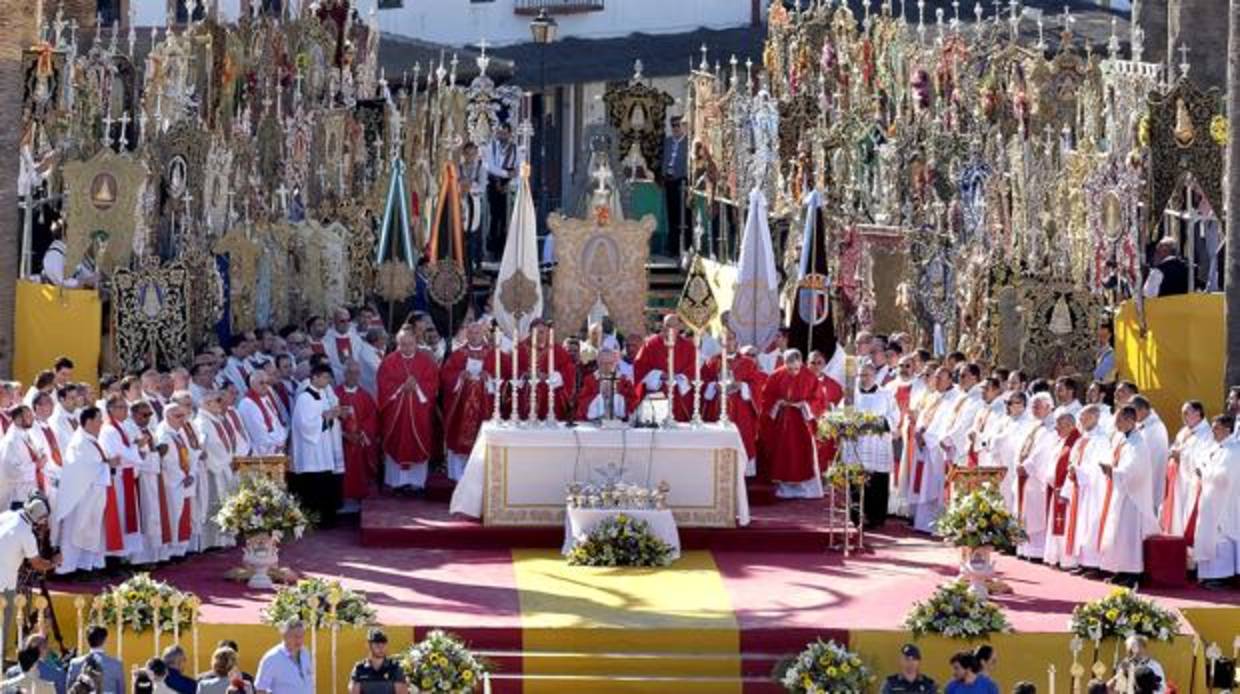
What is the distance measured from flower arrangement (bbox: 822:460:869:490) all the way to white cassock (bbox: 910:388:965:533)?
182 centimetres

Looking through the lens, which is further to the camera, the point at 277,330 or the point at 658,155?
the point at 658,155

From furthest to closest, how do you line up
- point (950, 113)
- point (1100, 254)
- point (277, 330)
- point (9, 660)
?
point (950, 113), point (277, 330), point (1100, 254), point (9, 660)

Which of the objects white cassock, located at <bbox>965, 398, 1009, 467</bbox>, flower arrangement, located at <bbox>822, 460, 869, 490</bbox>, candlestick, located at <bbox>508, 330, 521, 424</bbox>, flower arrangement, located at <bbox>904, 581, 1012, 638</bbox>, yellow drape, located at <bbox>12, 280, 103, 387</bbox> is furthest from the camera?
yellow drape, located at <bbox>12, 280, 103, 387</bbox>

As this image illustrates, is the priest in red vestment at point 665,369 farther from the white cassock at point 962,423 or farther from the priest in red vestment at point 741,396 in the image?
the white cassock at point 962,423

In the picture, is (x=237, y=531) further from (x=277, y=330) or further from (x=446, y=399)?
(x=277, y=330)

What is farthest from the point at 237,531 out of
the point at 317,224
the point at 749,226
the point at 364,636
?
the point at 317,224

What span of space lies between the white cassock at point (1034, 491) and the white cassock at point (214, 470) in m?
7.04

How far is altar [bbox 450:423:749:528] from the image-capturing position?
96.8ft

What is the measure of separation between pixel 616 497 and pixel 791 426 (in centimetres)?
362

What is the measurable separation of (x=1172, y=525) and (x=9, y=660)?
10000mm

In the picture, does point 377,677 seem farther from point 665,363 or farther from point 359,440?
point 665,363

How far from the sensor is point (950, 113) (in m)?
39.2

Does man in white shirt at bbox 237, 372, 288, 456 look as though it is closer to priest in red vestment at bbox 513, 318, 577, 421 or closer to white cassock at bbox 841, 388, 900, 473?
priest in red vestment at bbox 513, 318, 577, 421

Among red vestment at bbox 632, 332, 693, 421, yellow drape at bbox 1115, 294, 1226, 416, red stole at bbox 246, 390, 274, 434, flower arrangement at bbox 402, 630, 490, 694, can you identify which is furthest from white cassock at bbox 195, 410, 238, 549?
yellow drape at bbox 1115, 294, 1226, 416
